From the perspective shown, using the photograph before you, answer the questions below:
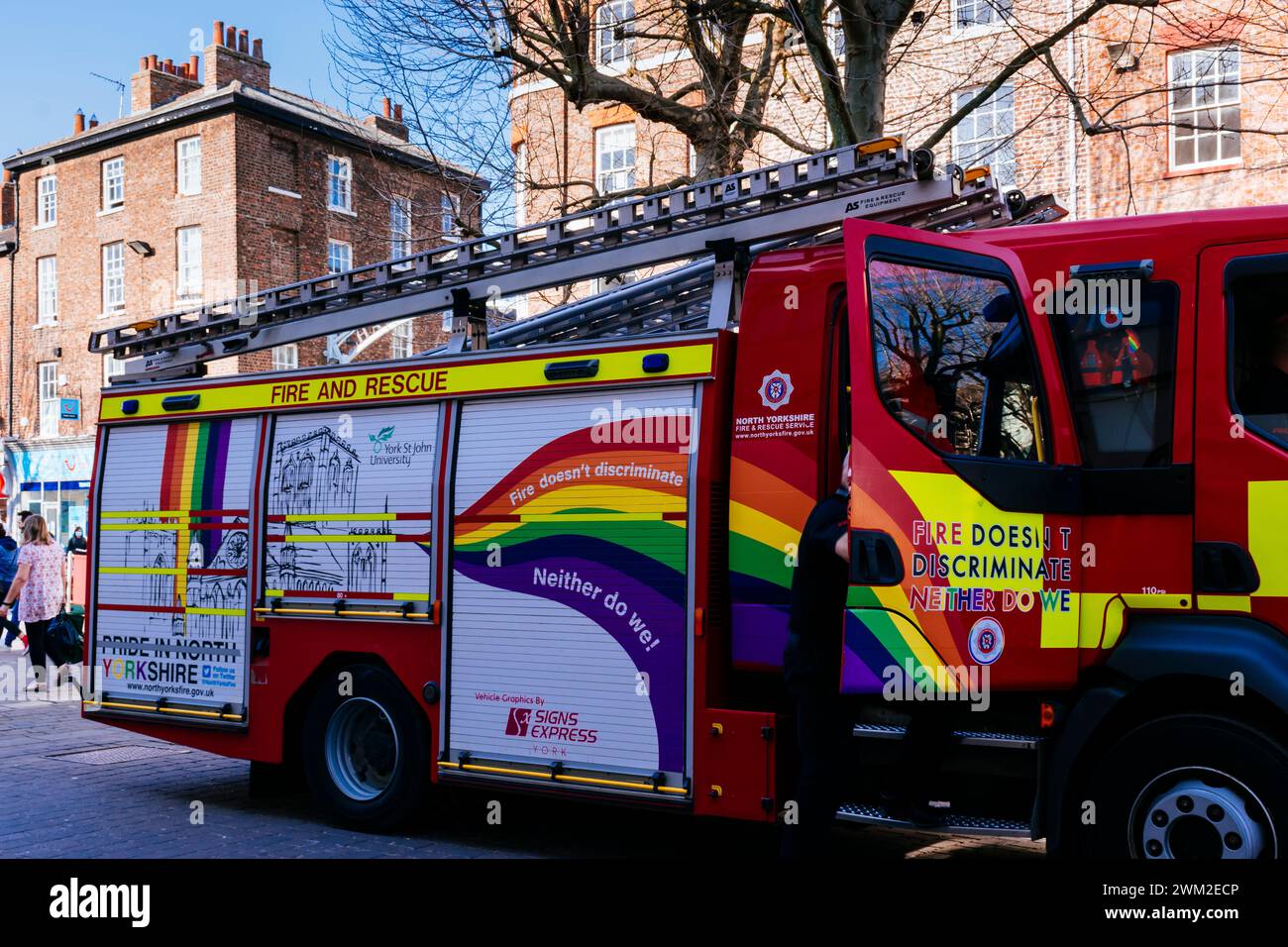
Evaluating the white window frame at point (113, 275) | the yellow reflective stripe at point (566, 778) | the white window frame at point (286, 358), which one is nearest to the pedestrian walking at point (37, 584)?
the yellow reflective stripe at point (566, 778)

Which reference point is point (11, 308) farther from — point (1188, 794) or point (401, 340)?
point (1188, 794)

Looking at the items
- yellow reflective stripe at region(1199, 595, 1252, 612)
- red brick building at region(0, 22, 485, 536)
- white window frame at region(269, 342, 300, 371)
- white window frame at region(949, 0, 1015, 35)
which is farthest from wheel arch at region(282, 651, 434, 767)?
white window frame at region(269, 342, 300, 371)

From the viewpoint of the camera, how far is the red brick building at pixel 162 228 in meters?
34.2

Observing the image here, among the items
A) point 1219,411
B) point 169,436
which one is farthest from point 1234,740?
point 169,436

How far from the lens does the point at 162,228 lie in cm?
3550

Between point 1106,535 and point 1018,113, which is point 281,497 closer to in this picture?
point 1106,535

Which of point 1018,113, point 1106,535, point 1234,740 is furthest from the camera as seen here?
point 1018,113

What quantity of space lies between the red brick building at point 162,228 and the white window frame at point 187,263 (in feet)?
0.12

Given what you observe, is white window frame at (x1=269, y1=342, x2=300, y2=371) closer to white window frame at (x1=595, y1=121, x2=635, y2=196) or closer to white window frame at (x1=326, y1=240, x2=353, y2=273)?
white window frame at (x1=326, y1=240, x2=353, y2=273)

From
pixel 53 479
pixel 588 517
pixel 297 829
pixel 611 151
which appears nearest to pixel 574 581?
pixel 588 517

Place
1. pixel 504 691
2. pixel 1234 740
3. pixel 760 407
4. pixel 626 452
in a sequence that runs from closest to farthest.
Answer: pixel 1234 740 → pixel 760 407 → pixel 626 452 → pixel 504 691

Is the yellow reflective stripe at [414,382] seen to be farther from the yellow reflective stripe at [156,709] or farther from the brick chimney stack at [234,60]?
the brick chimney stack at [234,60]

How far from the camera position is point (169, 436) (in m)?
8.74
